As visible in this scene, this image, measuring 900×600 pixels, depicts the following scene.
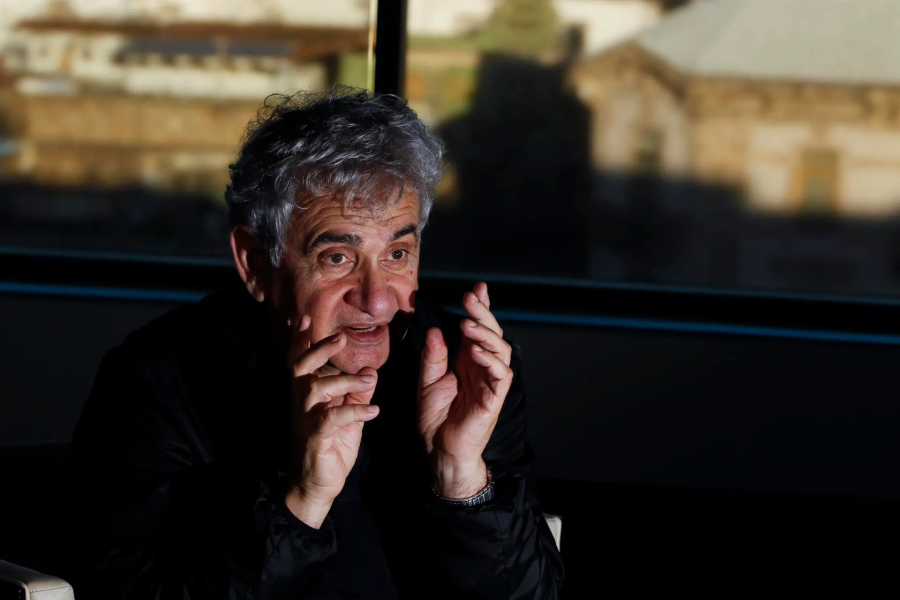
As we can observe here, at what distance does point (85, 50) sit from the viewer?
160 inches

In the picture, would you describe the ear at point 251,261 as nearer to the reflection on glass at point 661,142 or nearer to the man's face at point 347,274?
the man's face at point 347,274

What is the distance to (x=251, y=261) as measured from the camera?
1617 millimetres

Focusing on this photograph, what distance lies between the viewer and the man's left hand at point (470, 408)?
1.39 meters

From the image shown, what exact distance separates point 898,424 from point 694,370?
2.43 feet

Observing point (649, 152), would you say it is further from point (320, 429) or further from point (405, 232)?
point (320, 429)

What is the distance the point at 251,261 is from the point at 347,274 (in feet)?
0.56

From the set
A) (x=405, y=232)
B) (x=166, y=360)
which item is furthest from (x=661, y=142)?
(x=166, y=360)

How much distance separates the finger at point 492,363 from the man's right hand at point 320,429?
0.49 ft

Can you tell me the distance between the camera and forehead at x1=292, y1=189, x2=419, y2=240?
153 centimetres

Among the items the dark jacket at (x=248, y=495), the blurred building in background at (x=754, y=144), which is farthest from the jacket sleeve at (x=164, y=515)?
the blurred building in background at (x=754, y=144)

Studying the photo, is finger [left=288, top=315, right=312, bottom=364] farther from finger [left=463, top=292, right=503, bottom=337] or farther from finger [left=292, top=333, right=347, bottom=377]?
finger [left=463, top=292, right=503, bottom=337]

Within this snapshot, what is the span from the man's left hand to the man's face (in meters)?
0.13

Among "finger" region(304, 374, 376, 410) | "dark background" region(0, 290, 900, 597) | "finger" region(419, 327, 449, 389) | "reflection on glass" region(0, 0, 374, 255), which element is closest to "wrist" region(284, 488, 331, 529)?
"finger" region(304, 374, 376, 410)

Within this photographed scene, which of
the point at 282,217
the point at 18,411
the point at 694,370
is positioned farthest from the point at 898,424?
the point at 18,411
